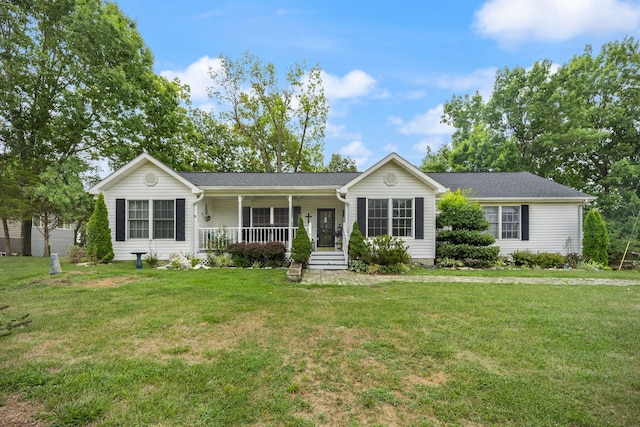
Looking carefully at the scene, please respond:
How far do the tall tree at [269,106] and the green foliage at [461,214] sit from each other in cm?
1603

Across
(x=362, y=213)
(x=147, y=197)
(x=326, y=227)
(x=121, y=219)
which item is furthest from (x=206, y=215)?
(x=362, y=213)

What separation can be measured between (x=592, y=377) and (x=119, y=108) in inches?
807

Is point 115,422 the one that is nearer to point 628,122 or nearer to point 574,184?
point 574,184

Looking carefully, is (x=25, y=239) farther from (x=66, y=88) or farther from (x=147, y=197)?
(x=147, y=197)

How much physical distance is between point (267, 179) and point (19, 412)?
38.6ft

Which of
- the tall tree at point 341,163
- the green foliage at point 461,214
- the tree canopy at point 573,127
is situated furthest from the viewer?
the tall tree at point 341,163

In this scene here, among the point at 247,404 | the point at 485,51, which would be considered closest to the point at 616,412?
the point at 247,404

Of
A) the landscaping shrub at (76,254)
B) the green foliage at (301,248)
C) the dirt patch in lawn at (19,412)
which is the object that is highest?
the green foliage at (301,248)

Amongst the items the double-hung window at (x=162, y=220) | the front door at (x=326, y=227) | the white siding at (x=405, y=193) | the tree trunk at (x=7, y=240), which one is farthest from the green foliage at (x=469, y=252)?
the tree trunk at (x=7, y=240)

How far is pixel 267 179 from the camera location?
13.6m

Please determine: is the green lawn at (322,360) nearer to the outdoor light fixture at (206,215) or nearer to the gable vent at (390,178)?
the gable vent at (390,178)

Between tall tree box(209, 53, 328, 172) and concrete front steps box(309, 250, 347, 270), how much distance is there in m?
14.7

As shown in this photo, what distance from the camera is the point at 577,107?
18828mm

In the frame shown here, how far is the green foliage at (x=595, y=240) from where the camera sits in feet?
38.4
